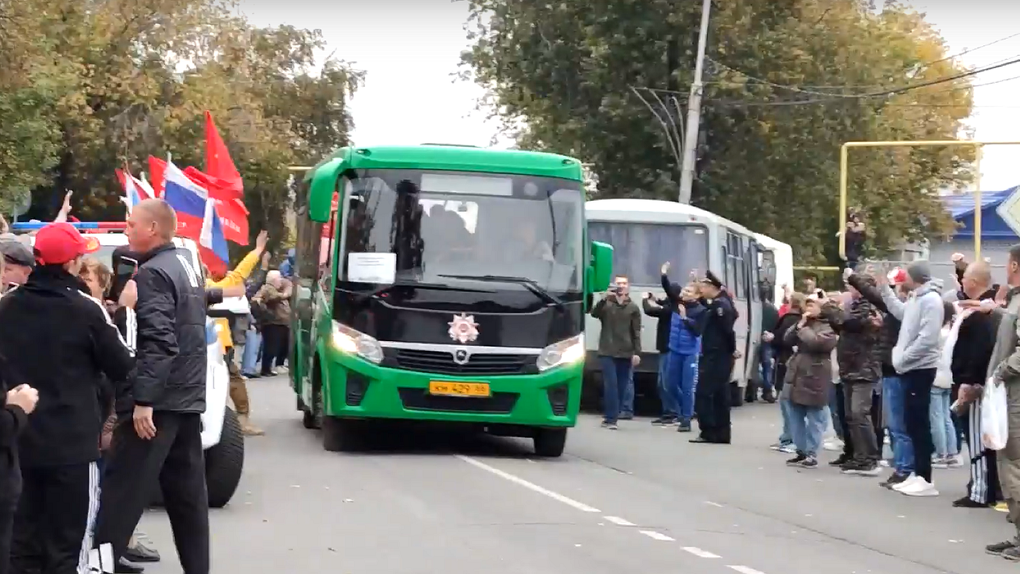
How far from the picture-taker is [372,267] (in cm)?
1661

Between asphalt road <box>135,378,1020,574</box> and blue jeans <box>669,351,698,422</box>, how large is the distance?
148 inches

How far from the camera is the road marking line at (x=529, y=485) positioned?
43.8 feet

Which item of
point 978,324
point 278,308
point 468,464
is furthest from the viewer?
point 278,308

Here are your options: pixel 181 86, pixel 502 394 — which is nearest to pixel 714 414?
pixel 502 394

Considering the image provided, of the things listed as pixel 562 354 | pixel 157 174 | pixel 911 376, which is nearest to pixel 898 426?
pixel 911 376

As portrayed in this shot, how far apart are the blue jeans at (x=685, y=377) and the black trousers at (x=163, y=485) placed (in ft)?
47.5

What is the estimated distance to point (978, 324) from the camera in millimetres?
13828

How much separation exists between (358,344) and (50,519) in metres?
8.79

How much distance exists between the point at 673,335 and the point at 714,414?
117 inches

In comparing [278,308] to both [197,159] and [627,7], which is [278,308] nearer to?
[627,7]

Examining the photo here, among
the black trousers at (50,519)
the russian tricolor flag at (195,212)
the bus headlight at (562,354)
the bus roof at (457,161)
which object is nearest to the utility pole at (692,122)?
the bus roof at (457,161)

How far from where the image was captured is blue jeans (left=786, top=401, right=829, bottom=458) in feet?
58.4

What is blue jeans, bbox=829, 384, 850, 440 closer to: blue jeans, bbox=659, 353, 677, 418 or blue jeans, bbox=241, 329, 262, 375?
blue jeans, bbox=659, 353, 677, 418

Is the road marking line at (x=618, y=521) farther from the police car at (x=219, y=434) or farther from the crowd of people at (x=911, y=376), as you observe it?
the police car at (x=219, y=434)
